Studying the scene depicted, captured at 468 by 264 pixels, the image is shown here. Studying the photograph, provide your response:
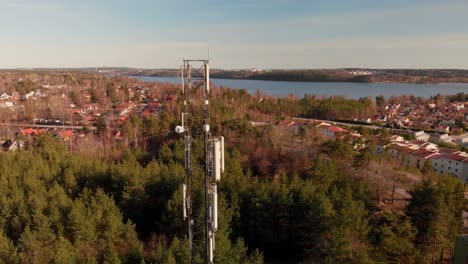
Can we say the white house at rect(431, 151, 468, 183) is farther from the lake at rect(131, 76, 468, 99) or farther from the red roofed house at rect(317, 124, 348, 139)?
the lake at rect(131, 76, 468, 99)

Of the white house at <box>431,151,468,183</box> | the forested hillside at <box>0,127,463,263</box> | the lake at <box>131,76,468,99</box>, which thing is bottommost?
the white house at <box>431,151,468,183</box>

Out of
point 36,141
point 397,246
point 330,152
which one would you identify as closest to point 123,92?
point 36,141

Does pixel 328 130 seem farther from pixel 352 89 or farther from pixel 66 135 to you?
pixel 352 89

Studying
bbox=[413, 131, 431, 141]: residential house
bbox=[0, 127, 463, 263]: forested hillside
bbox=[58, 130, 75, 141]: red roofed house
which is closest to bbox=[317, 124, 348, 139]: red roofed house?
bbox=[413, 131, 431, 141]: residential house

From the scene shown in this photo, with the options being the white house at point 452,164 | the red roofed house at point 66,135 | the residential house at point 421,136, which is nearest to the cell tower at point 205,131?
the white house at point 452,164

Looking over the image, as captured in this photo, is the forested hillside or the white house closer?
the forested hillside

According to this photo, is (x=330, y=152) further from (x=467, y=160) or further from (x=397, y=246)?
(x=467, y=160)

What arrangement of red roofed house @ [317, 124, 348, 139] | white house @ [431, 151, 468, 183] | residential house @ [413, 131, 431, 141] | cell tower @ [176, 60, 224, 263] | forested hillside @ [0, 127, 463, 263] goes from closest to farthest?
1. cell tower @ [176, 60, 224, 263]
2. forested hillside @ [0, 127, 463, 263]
3. white house @ [431, 151, 468, 183]
4. red roofed house @ [317, 124, 348, 139]
5. residential house @ [413, 131, 431, 141]

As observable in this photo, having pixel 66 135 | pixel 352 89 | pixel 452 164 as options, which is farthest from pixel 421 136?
pixel 352 89

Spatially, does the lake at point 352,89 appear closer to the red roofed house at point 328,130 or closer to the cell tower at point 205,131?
the red roofed house at point 328,130

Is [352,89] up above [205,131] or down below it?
below

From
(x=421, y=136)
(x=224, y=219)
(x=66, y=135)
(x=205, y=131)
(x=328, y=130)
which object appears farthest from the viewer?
(x=421, y=136)
